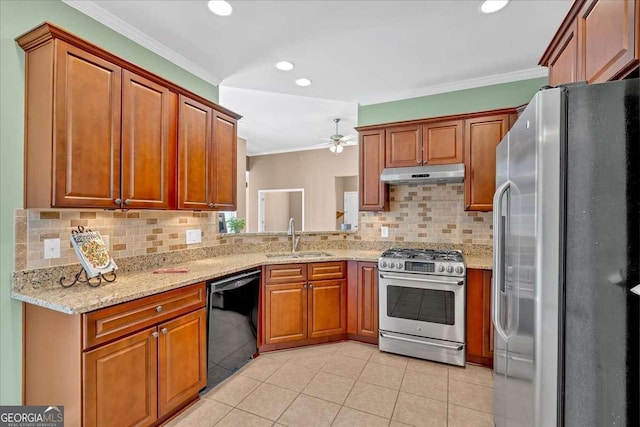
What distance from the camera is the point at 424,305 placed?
276 cm

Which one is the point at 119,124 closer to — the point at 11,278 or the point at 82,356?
the point at 11,278

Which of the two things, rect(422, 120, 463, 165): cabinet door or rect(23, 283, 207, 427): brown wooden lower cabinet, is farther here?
rect(422, 120, 463, 165): cabinet door

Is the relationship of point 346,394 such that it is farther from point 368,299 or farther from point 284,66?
point 284,66

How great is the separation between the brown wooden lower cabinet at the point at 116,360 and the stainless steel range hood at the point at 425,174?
2.19 meters

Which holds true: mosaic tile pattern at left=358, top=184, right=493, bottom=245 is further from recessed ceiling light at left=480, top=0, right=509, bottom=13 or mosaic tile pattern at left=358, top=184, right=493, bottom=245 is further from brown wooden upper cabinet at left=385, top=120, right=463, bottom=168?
recessed ceiling light at left=480, top=0, right=509, bottom=13

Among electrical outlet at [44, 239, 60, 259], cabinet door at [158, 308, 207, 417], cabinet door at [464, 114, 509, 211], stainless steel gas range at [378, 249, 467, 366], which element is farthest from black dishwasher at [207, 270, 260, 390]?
cabinet door at [464, 114, 509, 211]

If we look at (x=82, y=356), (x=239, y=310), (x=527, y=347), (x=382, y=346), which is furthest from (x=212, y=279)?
(x=527, y=347)

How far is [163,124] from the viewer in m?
2.21

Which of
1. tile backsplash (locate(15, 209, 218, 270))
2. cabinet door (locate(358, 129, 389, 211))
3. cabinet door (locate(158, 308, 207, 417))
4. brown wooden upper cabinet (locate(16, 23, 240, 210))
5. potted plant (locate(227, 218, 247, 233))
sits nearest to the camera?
brown wooden upper cabinet (locate(16, 23, 240, 210))

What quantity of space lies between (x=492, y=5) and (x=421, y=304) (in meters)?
2.40

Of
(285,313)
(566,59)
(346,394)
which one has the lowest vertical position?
(346,394)

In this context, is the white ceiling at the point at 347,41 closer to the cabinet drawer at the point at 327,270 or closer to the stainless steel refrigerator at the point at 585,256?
the stainless steel refrigerator at the point at 585,256

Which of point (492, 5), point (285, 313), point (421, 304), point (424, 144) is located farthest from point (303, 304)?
point (492, 5)

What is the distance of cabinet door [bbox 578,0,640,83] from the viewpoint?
1.05 meters
